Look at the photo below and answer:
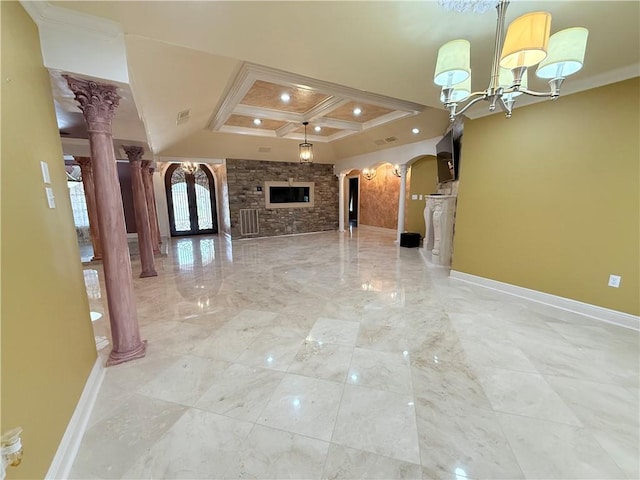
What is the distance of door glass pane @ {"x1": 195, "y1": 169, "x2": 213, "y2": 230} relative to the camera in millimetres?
9367

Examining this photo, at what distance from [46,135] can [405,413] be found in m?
2.78

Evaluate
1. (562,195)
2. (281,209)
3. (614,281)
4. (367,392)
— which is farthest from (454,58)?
(281,209)

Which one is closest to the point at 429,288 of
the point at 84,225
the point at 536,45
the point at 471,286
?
the point at 471,286

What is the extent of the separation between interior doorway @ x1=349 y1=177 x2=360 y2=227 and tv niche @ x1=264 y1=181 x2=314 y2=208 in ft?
7.47

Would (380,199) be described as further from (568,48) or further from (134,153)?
(568,48)

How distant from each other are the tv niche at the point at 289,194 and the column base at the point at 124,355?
6628 mm

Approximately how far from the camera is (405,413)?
1.65 m

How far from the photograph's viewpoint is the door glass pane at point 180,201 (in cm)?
901

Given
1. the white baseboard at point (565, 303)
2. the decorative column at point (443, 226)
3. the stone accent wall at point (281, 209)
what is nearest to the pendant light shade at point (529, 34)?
the white baseboard at point (565, 303)

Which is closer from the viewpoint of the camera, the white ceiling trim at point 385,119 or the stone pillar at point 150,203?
the white ceiling trim at point 385,119

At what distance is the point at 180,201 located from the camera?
30.1 feet

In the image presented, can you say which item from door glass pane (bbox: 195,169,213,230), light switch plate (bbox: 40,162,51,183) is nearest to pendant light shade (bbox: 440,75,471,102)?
light switch plate (bbox: 40,162,51,183)

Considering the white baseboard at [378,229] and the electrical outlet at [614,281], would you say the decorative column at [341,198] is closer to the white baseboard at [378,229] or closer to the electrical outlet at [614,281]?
the white baseboard at [378,229]

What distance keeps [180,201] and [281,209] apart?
11.9 ft
